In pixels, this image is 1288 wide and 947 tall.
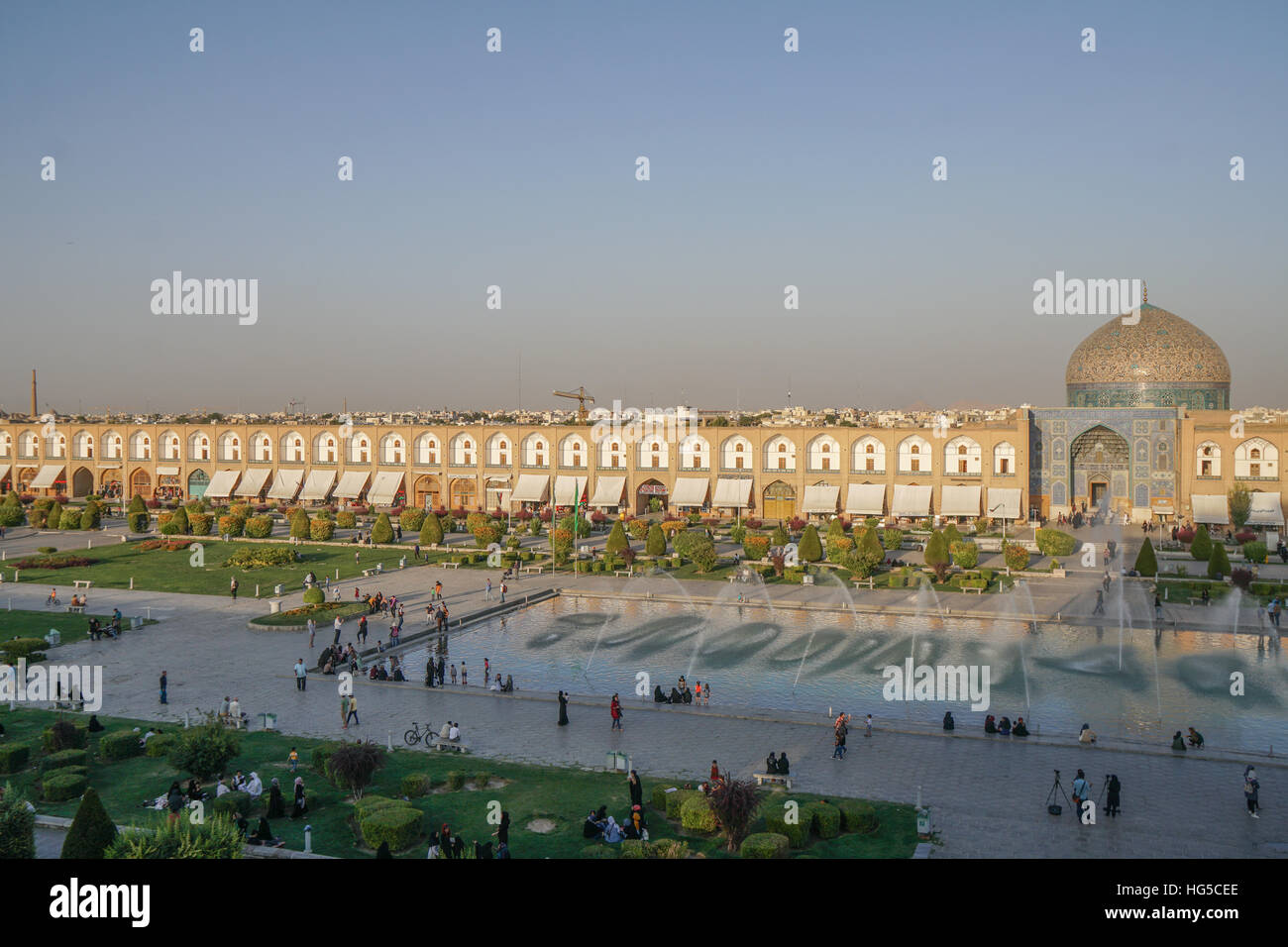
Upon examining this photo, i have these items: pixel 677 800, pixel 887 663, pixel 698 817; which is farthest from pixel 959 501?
pixel 698 817

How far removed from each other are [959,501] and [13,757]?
41092mm

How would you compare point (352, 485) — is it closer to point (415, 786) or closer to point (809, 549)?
point (809, 549)

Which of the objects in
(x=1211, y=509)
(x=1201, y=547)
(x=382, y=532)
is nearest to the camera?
(x=1201, y=547)

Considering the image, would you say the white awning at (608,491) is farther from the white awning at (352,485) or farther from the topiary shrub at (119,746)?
the topiary shrub at (119,746)

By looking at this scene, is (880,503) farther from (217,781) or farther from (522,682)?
(217,781)

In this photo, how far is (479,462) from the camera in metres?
58.6

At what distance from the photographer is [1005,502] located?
48.1 meters

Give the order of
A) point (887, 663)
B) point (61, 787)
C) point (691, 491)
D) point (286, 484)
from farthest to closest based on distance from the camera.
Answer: point (286, 484), point (691, 491), point (887, 663), point (61, 787)

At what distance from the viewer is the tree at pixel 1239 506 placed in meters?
43.0

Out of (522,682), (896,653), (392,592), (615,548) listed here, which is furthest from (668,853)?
(615,548)

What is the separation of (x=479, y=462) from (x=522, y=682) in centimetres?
3806

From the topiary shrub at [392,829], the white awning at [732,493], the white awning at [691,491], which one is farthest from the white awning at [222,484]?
the topiary shrub at [392,829]

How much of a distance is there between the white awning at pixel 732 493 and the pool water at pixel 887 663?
871 inches

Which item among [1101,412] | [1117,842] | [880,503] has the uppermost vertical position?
[1101,412]
